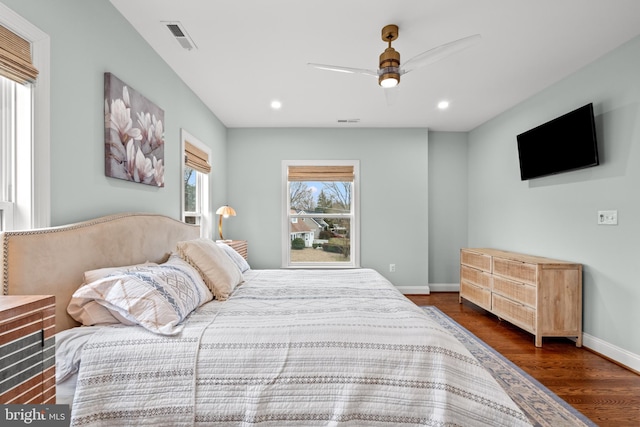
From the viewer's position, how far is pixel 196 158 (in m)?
3.37

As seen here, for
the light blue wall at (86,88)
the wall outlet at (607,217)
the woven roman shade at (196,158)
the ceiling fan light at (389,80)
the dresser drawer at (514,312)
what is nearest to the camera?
the light blue wall at (86,88)

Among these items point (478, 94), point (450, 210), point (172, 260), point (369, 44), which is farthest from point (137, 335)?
point (450, 210)

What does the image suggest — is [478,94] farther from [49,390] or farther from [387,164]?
[49,390]

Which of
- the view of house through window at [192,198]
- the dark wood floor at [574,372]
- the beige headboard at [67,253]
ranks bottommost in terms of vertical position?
the dark wood floor at [574,372]

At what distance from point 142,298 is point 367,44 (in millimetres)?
2368

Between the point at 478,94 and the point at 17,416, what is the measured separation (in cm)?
420

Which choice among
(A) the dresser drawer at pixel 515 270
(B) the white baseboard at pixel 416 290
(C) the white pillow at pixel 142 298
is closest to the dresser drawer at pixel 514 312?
(A) the dresser drawer at pixel 515 270

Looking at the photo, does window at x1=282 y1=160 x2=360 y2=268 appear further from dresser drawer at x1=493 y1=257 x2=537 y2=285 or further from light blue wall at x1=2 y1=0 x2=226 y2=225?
light blue wall at x1=2 y1=0 x2=226 y2=225

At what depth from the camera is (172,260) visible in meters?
2.07

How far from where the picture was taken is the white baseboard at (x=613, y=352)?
2.38 m

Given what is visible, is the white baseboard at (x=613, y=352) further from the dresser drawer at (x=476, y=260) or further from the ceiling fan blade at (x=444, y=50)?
the ceiling fan blade at (x=444, y=50)

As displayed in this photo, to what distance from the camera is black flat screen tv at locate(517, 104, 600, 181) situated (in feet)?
8.77

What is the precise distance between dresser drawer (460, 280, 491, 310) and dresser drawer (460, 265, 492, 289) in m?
0.05

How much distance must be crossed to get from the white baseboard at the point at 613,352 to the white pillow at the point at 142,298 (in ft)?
11.0
